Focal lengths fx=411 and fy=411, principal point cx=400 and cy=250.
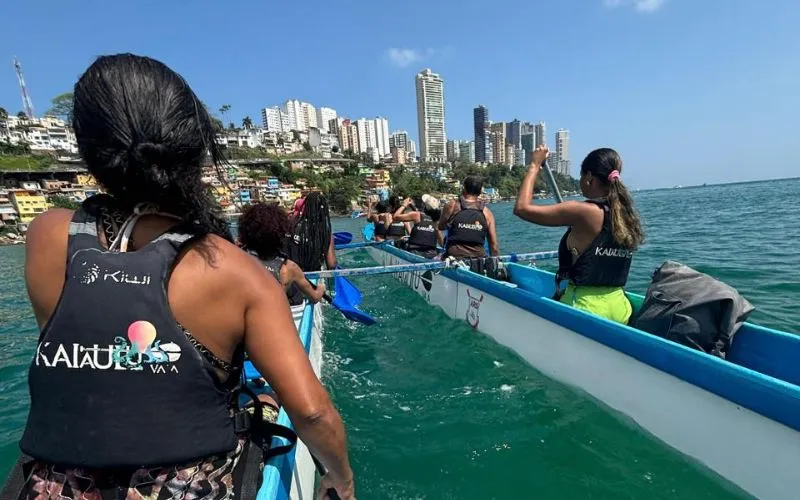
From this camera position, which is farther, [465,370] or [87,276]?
[465,370]

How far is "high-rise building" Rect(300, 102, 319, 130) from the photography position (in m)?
189

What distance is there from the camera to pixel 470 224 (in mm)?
6879

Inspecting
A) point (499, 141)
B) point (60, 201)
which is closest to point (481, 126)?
point (499, 141)

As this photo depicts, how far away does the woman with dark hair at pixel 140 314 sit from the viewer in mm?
1116

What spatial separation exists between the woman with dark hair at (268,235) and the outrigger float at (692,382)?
8.74 ft

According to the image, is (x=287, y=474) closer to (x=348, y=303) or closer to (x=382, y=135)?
(x=348, y=303)

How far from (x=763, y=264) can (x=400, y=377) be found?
9.87 meters

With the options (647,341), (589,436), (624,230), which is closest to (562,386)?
(589,436)

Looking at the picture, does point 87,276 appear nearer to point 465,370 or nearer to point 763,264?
point 465,370

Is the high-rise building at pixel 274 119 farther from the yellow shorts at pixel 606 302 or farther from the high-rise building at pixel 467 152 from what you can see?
the yellow shorts at pixel 606 302

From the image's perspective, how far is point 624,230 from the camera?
3.44 meters

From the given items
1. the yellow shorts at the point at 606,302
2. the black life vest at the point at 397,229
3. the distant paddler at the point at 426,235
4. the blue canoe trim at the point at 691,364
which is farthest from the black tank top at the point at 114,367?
the black life vest at the point at 397,229

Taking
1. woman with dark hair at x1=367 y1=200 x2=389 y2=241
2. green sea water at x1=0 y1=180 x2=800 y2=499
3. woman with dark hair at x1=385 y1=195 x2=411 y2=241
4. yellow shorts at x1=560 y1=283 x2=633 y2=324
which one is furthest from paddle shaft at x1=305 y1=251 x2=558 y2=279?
woman with dark hair at x1=367 y1=200 x2=389 y2=241

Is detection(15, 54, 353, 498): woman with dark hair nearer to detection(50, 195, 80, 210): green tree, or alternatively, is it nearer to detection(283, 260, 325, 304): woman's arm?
detection(283, 260, 325, 304): woman's arm
